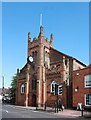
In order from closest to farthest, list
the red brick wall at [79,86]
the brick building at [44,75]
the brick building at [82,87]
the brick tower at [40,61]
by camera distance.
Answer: the brick building at [82,87]
the red brick wall at [79,86]
the brick building at [44,75]
the brick tower at [40,61]

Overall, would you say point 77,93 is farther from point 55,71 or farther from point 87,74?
point 55,71

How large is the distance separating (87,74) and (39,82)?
1164 cm

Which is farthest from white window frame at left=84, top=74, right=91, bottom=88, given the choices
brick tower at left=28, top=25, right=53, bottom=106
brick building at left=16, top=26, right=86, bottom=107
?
brick tower at left=28, top=25, right=53, bottom=106

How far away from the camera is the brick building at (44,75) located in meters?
43.2

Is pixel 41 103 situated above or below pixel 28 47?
below

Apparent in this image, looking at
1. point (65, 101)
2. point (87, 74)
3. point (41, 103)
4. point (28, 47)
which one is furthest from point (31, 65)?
point (87, 74)

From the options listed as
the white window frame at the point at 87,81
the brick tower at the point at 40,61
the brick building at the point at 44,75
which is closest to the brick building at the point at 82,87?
the white window frame at the point at 87,81

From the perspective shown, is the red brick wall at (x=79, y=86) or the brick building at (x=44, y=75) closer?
the red brick wall at (x=79, y=86)

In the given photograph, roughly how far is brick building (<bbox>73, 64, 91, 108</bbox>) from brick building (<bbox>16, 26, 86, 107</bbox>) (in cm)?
328

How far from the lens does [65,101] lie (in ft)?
138

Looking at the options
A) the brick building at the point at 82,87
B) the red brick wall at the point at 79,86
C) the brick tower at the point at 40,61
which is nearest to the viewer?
the brick building at the point at 82,87

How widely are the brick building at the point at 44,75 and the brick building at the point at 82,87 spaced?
10.7 feet

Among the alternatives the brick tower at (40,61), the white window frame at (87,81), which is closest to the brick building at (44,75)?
the brick tower at (40,61)

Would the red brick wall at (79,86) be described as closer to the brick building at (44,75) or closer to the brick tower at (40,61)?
the brick building at (44,75)
